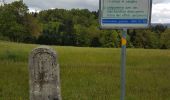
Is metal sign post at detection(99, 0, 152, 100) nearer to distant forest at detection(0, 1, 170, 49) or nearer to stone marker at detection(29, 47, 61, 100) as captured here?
stone marker at detection(29, 47, 61, 100)

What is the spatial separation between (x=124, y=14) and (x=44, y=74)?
1689 mm

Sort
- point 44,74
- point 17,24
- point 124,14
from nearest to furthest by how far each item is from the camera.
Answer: point 124,14 → point 44,74 → point 17,24

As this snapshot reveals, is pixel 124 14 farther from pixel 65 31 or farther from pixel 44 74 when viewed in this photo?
pixel 65 31

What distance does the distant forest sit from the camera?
258 feet

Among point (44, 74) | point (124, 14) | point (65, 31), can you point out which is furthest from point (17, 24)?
point (124, 14)

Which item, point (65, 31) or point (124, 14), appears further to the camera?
point (65, 31)

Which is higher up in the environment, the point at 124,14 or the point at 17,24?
the point at 17,24

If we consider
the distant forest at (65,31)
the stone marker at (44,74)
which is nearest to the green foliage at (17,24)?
the distant forest at (65,31)

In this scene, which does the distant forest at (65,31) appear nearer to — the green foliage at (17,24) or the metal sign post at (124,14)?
the green foliage at (17,24)

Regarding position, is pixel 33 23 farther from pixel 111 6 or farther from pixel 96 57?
pixel 111 6

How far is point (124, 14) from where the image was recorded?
566cm

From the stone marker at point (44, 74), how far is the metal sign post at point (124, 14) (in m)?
1.20

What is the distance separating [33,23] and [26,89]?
7341 cm

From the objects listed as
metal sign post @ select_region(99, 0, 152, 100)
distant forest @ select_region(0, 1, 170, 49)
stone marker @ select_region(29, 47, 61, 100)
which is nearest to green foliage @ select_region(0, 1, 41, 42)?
distant forest @ select_region(0, 1, 170, 49)
